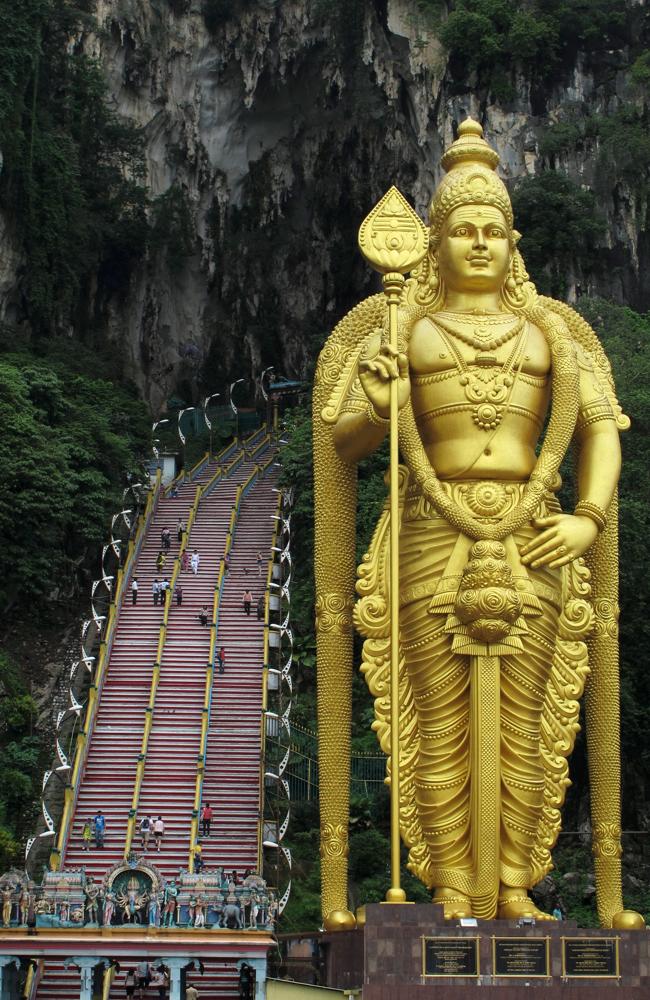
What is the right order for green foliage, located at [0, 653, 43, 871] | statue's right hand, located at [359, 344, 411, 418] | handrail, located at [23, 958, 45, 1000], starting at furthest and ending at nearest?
green foliage, located at [0, 653, 43, 871], handrail, located at [23, 958, 45, 1000], statue's right hand, located at [359, 344, 411, 418]

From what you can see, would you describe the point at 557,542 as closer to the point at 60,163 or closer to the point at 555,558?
the point at 555,558

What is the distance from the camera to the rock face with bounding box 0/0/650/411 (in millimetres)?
30672

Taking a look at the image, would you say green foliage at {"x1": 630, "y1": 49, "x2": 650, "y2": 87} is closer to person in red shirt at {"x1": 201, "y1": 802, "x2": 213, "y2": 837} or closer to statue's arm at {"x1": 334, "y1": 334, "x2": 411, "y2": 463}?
person in red shirt at {"x1": 201, "y1": 802, "x2": 213, "y2": 837}

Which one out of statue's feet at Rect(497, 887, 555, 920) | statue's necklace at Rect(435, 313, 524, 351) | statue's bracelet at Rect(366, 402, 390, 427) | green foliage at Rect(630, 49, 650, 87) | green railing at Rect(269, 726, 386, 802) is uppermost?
green foliage at Rect(630, 49, 650, 87)

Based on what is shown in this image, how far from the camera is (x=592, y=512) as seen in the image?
11.5 metres

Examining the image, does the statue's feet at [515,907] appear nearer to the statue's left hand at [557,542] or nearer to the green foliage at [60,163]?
the statue's left hand at [557,542]

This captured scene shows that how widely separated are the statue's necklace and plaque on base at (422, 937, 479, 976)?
3889 millimetres

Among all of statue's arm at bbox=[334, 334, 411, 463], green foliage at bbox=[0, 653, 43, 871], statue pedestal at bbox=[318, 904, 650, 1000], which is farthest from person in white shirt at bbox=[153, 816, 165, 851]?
statue pedestal at bbox=[318, 904, 650, 1000]

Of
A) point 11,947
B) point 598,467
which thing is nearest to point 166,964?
point 11,947

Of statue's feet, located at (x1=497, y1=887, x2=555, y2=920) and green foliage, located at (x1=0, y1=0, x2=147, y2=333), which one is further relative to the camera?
green foliage, located at (x1=0, y1=0, x2=147, y2=333)

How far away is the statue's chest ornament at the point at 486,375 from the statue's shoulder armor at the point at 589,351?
588mm

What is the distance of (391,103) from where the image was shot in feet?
95.7

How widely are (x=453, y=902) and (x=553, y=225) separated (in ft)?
52.8

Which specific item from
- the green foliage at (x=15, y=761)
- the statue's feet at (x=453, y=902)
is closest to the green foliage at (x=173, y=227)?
the green foliage at (x=15, y=761)
